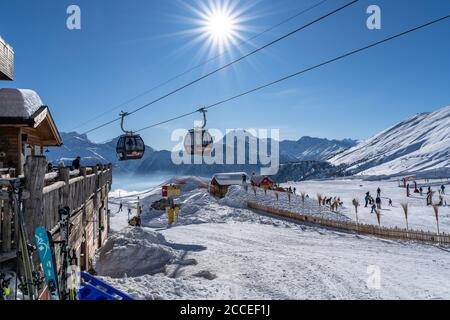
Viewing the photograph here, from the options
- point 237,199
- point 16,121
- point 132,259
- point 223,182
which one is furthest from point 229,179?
point 16,121

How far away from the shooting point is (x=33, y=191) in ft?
18.3

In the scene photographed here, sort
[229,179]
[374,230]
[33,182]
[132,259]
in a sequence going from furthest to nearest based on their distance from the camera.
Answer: [229,179]
[374,230]
[132,259]
[33,182]

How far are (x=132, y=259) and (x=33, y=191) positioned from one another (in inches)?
355

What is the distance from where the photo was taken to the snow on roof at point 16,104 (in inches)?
495

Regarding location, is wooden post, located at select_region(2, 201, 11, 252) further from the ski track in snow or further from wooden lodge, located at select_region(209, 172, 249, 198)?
wooden lodge, located at select_region(209, 172, 249, 198)

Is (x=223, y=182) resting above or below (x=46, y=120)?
below

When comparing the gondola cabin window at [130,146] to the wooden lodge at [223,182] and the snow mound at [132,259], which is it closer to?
the snow mound at [132,259]

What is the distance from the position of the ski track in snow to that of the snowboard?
3508 millimetres

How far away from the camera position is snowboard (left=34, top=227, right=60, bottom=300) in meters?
5.09

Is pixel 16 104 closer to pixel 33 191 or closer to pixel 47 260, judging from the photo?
pixel 33 191

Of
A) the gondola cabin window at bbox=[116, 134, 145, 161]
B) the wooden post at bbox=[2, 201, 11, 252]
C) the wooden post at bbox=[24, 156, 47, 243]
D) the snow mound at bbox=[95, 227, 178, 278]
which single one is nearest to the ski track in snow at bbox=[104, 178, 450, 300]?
the snow mound at bbox=[95, 227, 178, 278]

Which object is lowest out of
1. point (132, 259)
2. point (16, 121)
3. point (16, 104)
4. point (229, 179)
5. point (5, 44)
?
point (132, 259)
